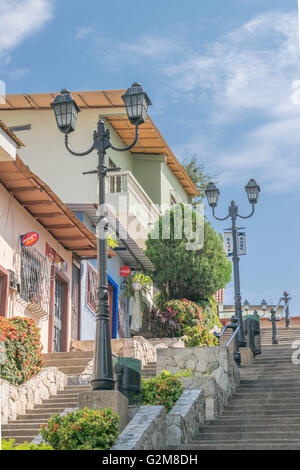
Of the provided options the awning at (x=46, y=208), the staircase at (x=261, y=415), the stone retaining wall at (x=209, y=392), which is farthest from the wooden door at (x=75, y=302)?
the stone retaining wall at (x=209, y=392)

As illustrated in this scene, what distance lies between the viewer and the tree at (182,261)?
26.5 m

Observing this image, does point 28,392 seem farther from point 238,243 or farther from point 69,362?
point 238,243

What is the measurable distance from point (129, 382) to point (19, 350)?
3607 mm

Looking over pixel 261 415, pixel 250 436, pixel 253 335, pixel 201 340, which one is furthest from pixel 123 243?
pixel 250 436

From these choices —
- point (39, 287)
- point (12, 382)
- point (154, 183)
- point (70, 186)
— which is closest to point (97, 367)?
point (12, 382)

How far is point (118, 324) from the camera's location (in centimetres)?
2612

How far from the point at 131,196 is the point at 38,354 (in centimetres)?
920

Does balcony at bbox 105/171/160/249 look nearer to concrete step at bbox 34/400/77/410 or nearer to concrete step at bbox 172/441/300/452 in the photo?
concrete step at bbox 34/400/77/410

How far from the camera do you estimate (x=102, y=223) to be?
12.2 m

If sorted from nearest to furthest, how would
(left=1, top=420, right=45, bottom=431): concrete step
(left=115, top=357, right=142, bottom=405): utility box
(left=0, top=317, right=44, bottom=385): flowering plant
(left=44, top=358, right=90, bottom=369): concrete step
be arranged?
(left=115, top=357, right=142, bottom=405): utility box → (left=1, top=420, right=45, bottom=431): concrete step → (left=0, top=317, right=44, bottom=385): flowering plant → (left=44, top=358, right=90, bottom=369): concrete step

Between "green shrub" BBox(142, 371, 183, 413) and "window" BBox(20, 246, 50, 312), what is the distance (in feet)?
19.7

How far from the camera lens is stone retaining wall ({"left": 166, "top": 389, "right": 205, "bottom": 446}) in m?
12.1

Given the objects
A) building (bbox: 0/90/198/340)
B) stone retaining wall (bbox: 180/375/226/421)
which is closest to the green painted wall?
building (bbox: 0/90/198/340)

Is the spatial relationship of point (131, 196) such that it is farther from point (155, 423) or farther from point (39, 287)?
point (155, 423)
